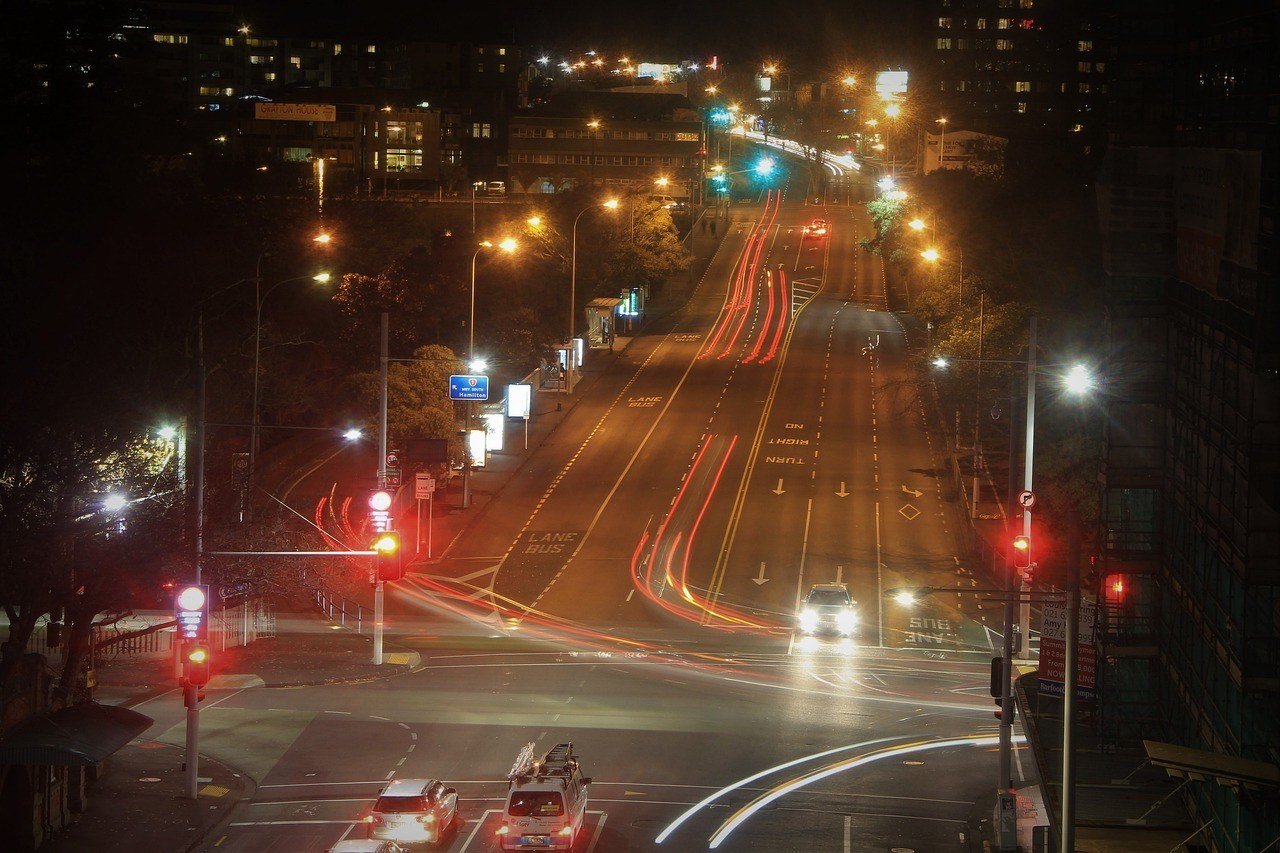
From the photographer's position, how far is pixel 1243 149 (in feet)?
78.7

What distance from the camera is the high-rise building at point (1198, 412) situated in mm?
22203

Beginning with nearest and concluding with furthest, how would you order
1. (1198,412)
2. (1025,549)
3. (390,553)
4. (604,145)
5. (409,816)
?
(1198,412)
(409,816)
(390,553)
(1025,549)
(604,145)

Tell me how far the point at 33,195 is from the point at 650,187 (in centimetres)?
7221

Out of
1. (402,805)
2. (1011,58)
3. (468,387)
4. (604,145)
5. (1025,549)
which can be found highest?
(1011,58)

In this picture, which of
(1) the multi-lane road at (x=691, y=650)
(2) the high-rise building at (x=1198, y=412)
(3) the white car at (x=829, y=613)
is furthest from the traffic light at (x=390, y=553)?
(3) the white car at (x=829, y=613)

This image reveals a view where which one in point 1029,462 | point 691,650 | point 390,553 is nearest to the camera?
point 390,553

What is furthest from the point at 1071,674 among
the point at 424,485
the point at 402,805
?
the point at 424,485

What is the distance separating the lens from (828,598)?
46562 mm

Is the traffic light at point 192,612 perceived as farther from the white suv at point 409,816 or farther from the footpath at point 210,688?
the white suv at point 409,816

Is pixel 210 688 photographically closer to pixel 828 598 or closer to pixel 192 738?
pixel 192 738

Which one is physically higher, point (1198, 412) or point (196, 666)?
point (1198, 412)

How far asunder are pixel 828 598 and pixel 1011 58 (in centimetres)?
15488

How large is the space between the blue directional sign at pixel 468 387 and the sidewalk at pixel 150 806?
24.5 meters

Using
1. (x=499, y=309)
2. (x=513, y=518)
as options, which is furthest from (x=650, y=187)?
(x=513, y=518)
